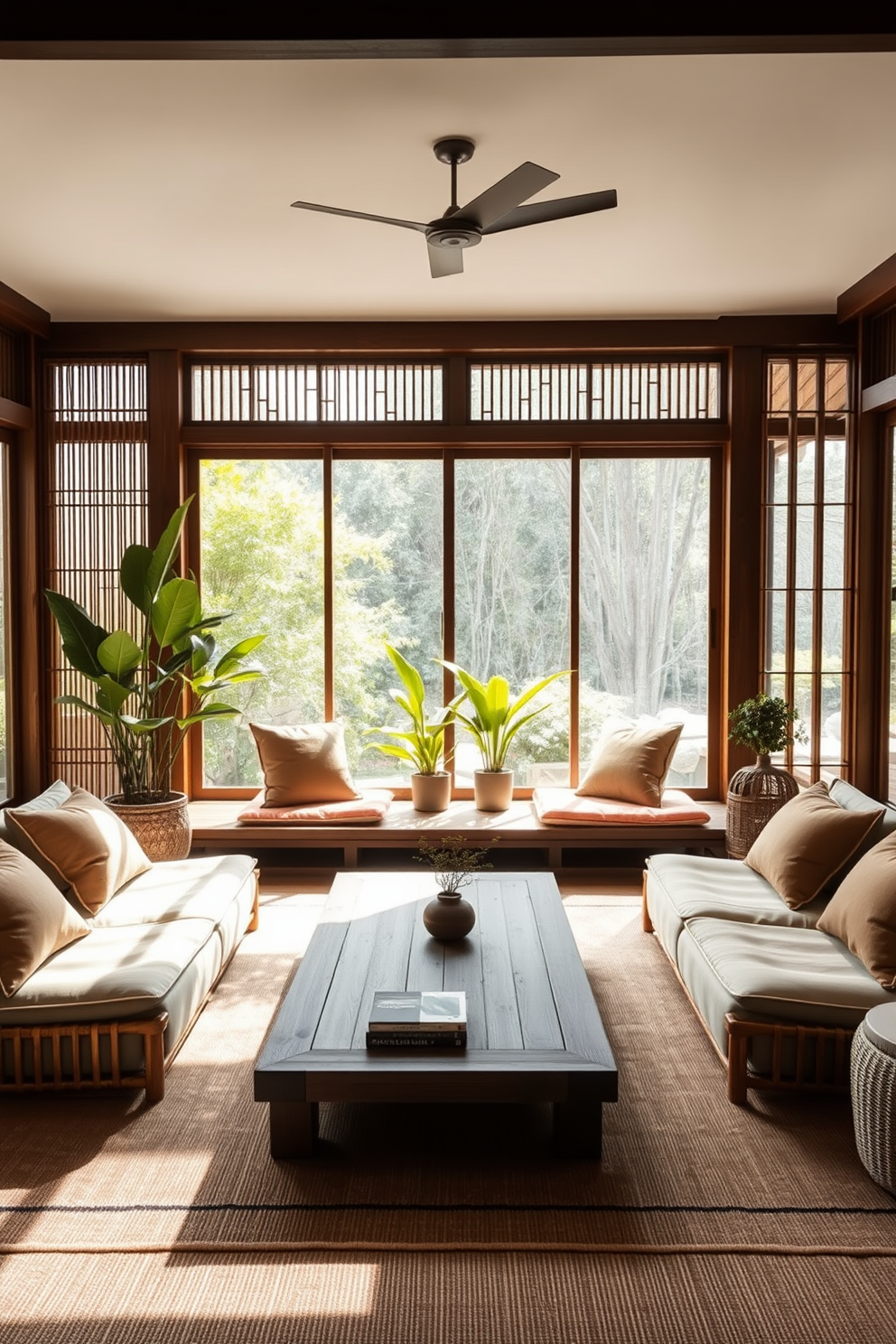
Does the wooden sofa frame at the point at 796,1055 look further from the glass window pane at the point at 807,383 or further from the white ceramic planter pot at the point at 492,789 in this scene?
the glass window pane at the point at 807,383

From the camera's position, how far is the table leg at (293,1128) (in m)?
2.60

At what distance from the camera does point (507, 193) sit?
3.15 meters

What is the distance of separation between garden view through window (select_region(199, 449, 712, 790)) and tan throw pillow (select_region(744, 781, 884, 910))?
2272 mm

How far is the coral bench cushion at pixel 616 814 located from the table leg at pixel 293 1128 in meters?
2.84

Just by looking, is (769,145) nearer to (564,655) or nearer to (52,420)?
(564,655)

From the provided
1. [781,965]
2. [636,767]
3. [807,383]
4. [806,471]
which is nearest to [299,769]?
[636,767]

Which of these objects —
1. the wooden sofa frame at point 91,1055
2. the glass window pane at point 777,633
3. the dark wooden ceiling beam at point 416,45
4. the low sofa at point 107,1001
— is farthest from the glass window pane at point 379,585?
the dark wooden ceiling beam at point 416,45

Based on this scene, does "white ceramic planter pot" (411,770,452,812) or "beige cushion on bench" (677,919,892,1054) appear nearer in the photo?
"beige cushion on bench" (677,919,892,1054)

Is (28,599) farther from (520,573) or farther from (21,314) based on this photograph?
(520,573)

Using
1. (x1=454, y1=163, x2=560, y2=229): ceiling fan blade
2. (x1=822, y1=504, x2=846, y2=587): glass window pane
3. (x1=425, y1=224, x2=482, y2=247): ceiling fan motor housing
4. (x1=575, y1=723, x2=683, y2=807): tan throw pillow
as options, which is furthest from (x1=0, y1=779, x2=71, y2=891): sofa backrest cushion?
(x1=822, y1=504, x2=846, y2=587): glass window pane

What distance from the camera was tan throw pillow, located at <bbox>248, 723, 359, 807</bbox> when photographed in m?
5.52

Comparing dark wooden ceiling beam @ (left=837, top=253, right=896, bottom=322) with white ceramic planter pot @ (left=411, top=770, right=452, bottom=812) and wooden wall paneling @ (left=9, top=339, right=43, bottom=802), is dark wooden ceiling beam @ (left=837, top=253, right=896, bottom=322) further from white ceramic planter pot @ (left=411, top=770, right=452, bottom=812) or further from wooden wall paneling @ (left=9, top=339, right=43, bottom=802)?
wooden wall paneling @ (left=9, top=339, right=43, bottom=802)

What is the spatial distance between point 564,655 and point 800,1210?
3.89 meters

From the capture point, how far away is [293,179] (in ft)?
12.5
